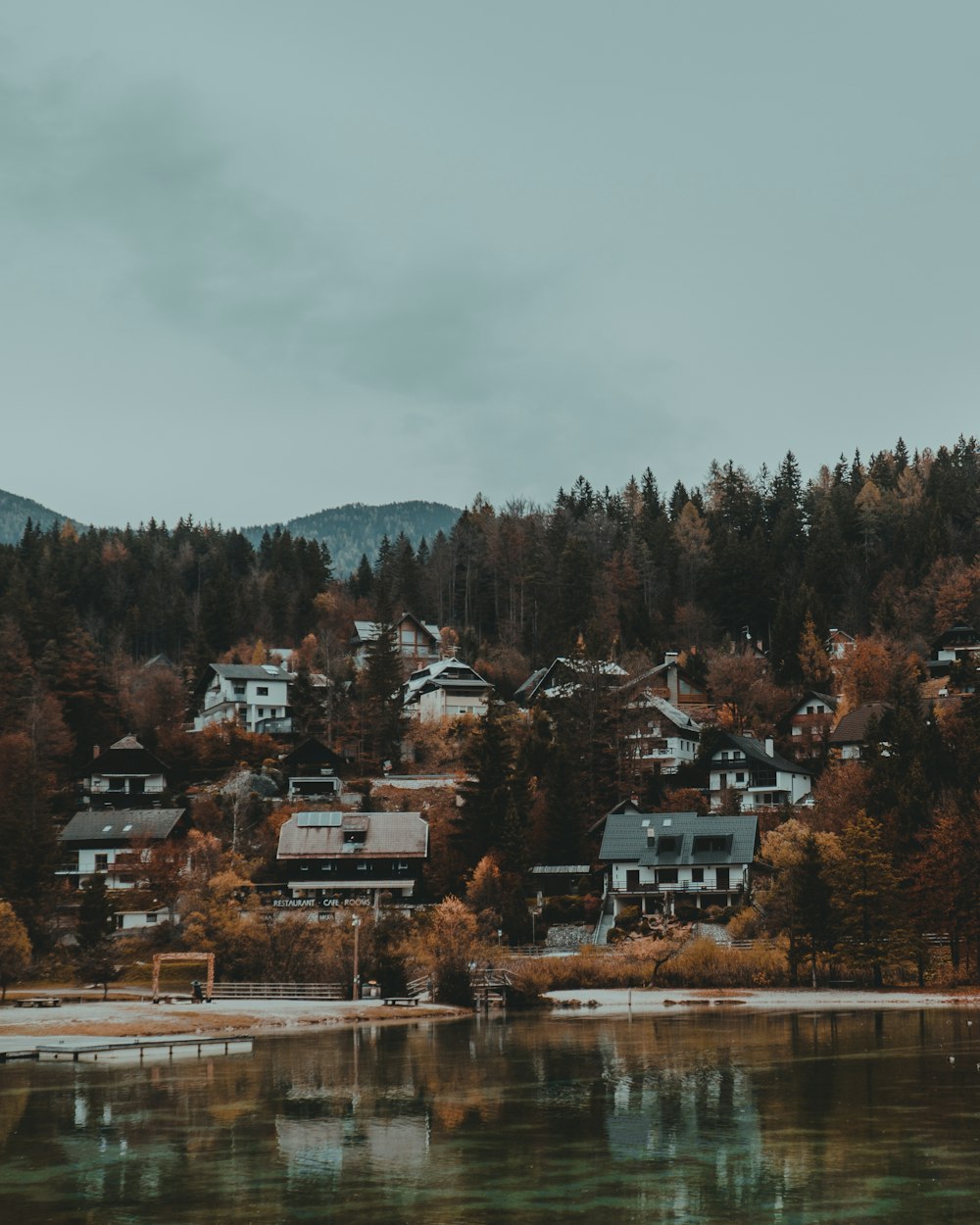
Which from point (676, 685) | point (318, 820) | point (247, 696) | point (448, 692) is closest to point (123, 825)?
point (318, 820)

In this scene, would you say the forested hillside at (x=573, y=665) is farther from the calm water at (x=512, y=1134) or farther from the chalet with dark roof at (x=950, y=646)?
the calm water at (x=512, y=1134)

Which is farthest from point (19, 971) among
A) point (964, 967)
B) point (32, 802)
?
point (964, 967)

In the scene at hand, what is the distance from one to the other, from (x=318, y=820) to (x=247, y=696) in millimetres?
31613

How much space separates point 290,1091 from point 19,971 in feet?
114

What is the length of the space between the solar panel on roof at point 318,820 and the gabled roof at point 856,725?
36439mm

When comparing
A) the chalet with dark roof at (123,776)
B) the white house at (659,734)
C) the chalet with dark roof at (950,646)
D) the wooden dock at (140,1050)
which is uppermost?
the chalet with dark roof at (950,646)

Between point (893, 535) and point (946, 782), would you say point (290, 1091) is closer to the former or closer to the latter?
point (946, 782)

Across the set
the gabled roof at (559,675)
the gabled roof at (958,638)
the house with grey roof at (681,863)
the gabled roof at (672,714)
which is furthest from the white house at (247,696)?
the gabled roof at (958,638)

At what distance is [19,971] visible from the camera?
64625mm

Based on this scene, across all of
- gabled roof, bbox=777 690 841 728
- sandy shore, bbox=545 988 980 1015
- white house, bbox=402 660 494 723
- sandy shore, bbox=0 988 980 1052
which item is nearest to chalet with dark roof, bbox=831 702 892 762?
gabled roof, bbox=777 690 841 728

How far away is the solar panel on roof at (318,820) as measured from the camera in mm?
79625

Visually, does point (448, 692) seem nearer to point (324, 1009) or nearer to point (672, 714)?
point (672, 714)

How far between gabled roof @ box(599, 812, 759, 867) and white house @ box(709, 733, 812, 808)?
35.9 ft

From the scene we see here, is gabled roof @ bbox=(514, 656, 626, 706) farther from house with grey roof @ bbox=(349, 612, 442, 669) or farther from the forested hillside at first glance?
house with grey roof @ bbox=(349, 612, 442, 669)
